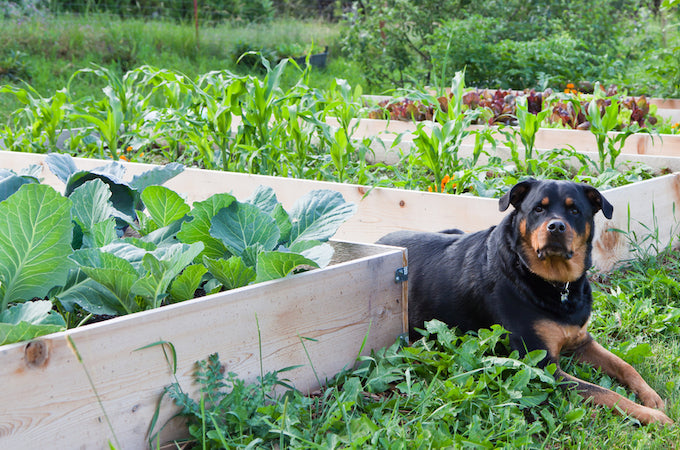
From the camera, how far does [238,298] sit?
6.24 feet

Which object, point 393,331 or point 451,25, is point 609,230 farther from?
point 451,25

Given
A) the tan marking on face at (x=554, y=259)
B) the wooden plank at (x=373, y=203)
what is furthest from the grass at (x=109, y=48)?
the tan marking on face at (x=554, y=259)

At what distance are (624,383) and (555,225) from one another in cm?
63

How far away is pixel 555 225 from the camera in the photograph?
2262 millimetres

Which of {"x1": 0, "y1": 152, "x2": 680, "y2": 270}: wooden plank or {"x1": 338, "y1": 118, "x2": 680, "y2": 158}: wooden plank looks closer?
{"x1": 0, "y1": 152, "x2": 680, "y2": 270}: wooden plank

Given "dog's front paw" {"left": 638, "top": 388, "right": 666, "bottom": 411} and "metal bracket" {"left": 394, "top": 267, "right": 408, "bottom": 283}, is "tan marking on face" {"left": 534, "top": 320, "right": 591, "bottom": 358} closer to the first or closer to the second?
"dog's front paw" {"left": 638, "top": 388, "right": 666, "bottom": 411}

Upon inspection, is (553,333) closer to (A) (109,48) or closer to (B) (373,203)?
(B) (373,203)

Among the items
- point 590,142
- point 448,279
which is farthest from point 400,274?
point 590,142

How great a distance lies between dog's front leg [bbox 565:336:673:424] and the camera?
2.09 meters

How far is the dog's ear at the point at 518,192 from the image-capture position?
96.3 inches

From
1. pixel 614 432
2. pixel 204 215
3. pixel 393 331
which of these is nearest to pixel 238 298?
pixel 204 215

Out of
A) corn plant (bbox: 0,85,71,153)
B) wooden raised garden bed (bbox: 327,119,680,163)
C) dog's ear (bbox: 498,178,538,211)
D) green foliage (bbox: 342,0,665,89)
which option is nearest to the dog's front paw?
dog's ear (bbox: 498,178,538,211)

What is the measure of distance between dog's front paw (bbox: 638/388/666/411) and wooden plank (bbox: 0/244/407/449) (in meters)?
0.85

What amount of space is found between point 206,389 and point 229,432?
0.43ft
